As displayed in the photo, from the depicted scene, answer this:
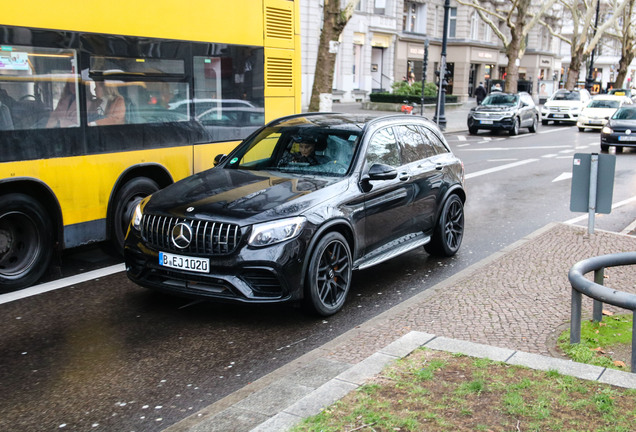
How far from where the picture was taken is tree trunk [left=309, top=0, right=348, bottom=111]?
763 inches

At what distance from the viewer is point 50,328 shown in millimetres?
5910

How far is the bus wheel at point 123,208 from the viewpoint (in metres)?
8.11

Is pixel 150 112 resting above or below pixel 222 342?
above

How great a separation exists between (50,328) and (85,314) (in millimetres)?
435

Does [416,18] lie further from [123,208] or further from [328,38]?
[123,208]

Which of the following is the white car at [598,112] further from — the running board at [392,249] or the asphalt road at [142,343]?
the running board at [392,249]

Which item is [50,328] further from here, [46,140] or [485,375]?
[485,375]

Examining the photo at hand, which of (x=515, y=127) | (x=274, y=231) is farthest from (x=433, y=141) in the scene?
(x=515, y=127)

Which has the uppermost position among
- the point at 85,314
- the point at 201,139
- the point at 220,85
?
the point at 220,85

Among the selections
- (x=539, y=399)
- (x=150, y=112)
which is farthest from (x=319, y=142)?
(x=539, y=399)

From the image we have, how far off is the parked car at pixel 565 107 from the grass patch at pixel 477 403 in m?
34.5

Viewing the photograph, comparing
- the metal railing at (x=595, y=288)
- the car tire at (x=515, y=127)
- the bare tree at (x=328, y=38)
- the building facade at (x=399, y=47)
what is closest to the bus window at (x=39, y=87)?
the metal railing at (x=595, y=288)

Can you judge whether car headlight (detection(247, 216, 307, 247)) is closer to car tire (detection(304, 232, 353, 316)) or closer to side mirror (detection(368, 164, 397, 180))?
car tire (detection(304, 232, 353, 316))

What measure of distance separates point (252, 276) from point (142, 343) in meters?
1.02
